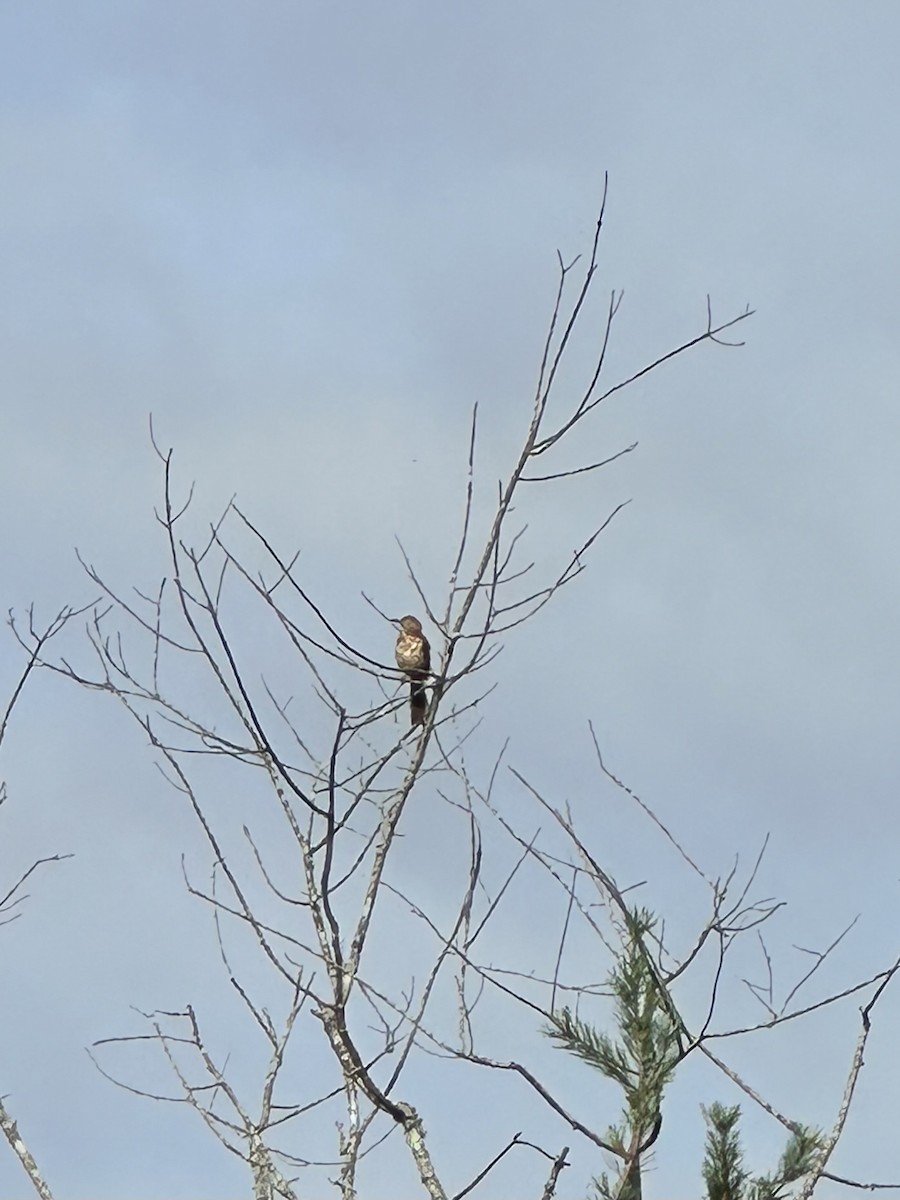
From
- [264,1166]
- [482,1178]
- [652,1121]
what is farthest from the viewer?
[264,1166]

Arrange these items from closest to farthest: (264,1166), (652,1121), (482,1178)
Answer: (652,1121) < (482,1178) < (264,1166)

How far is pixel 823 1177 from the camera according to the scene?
3643mm

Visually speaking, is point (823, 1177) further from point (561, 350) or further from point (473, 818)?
point (561, 350)

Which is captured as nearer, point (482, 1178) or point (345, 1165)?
point (482, 1178)

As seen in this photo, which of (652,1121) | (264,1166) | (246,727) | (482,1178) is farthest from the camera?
(264,1166)

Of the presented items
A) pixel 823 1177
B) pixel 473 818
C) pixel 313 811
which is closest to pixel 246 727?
pixel 313 811

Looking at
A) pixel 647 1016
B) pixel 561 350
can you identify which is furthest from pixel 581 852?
pixel 561 350

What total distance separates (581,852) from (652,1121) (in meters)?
0.93

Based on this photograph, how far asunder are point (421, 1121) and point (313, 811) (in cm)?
77

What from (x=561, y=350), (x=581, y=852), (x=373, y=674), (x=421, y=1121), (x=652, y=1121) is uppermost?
(x=561, y=350)

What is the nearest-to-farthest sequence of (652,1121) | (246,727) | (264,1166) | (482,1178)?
(652,1121) < (482,1178) < (246,727) < (264,1166)

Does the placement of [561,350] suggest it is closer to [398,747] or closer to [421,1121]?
[398,747]

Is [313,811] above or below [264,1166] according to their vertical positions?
above

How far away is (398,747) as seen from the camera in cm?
455
